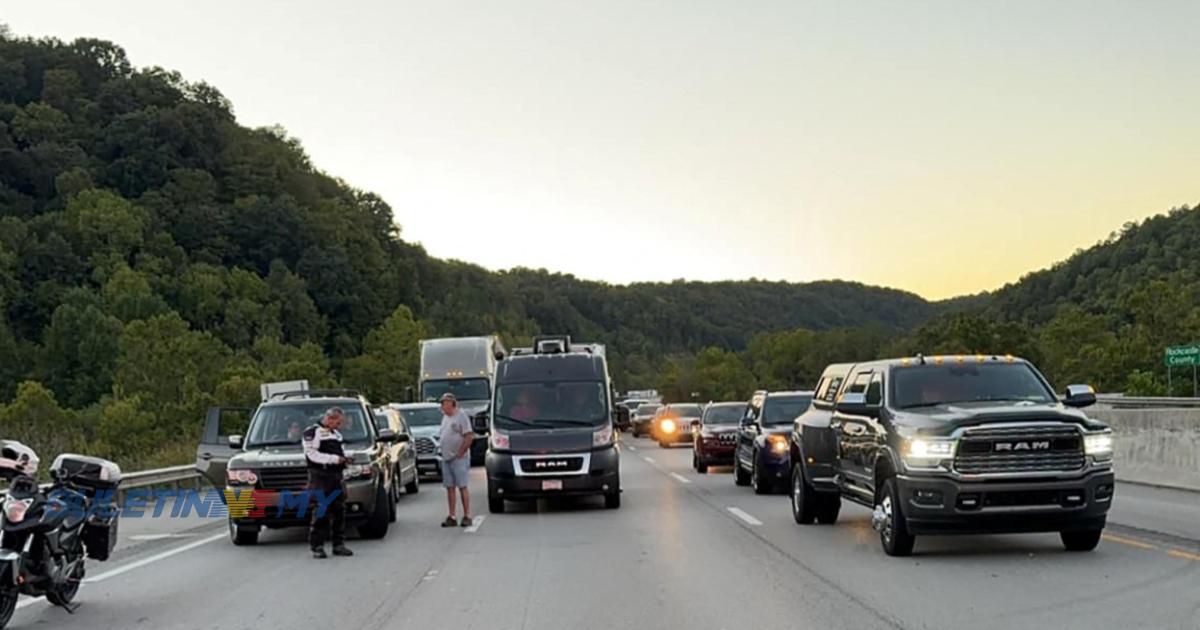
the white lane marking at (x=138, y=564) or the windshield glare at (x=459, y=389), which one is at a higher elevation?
the windshield glare at (x=459, y=389)

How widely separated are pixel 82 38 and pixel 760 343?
87479mm

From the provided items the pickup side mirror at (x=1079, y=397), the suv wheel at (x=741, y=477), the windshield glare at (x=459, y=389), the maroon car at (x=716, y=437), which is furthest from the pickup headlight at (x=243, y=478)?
the windshield glare at (x=459, y=389)

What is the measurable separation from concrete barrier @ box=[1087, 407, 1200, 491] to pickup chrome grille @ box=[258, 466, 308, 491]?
47.1 ft

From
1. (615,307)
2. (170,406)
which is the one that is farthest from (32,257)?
(615,307)

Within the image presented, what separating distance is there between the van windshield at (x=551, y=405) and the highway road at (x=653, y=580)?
3008 millimetres

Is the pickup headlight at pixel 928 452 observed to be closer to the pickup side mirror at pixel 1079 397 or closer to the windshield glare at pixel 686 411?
the pickup side mirror at pixel 1079 397

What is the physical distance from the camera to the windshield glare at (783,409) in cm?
2259

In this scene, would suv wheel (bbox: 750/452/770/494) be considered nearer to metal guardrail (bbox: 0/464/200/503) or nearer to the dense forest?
metal guardrail (bbox: 0/464/200/503)

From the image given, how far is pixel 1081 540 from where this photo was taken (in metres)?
12.9

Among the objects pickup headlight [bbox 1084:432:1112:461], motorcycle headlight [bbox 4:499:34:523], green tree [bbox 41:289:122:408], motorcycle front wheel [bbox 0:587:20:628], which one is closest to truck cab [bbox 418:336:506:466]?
pickup headlight [bbox 1084:432:1112:461]

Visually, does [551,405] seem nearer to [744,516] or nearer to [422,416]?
[744,516]

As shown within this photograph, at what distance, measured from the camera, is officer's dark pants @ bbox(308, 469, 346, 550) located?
14.6 meters

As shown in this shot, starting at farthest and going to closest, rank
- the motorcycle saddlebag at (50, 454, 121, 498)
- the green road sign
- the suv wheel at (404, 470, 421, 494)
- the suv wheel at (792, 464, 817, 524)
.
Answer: the green road sign → the suv wheel at (404, 470, 421, 494) → the suv wheel at (792, 464, 817, 524) → the motorcycle saddlebag at (50, 454, 121, 498)

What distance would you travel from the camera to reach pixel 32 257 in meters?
109
